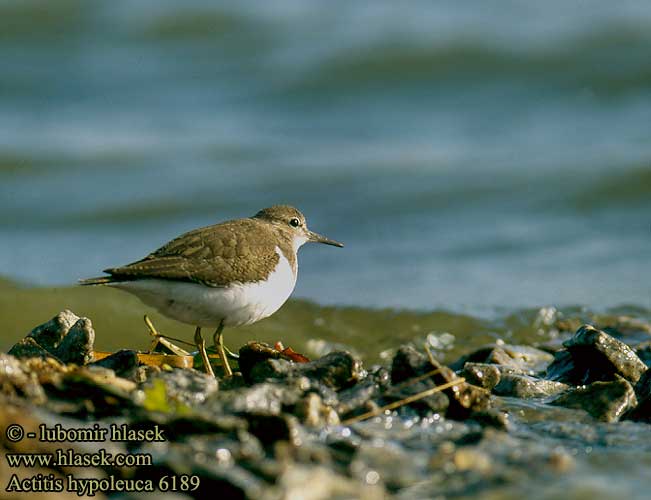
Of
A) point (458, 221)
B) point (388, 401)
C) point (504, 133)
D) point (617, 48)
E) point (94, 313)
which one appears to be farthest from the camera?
point (617, 48)

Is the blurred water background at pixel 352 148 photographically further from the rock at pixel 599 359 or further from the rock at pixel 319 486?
the rock at pixel 319 486

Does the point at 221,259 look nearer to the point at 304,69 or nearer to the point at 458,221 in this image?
the point at 458,221

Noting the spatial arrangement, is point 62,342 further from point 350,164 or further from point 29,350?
point 350,164

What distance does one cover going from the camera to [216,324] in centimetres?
556

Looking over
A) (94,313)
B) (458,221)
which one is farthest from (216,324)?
(458,221)

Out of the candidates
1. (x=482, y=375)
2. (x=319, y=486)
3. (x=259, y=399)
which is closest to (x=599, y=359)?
(x=482, y=375)

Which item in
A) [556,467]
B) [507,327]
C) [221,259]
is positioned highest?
[221,259]

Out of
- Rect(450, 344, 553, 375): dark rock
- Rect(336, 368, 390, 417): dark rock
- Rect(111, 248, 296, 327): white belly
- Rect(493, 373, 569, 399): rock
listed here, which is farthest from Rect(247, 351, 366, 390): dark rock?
Rect(450, 344, 553, 375): dark rock

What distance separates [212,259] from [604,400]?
2284 mm

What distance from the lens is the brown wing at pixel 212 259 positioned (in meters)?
5.30

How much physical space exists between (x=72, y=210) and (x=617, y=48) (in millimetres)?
8847

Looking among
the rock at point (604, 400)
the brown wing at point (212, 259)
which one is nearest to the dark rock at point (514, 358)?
the rock at point (604, 400)

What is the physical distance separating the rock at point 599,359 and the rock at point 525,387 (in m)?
0.32

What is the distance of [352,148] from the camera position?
13391mm
